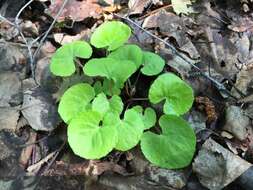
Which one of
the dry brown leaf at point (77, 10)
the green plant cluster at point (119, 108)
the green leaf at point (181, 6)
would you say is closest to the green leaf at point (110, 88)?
the green plant cluster at point (119, 108)

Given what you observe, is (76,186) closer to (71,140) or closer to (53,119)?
(71,140)

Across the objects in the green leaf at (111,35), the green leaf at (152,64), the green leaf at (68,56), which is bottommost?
the green leaf at (68,56)

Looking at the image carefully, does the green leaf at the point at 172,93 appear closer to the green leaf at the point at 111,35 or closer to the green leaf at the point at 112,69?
the green leaf at the point at 112,69

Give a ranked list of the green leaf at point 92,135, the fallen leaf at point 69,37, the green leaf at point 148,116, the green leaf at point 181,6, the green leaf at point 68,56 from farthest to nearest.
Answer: the green leaf at point 181,6 < the fallen leaf at point 69,37 < the green leaf at point 68,56 < the green leaf at point 148,116 < the green leaf at point 92,135

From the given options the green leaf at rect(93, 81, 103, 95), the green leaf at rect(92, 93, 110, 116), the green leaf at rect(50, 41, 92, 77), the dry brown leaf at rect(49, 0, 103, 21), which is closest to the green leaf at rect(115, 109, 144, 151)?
the green leaf at rect(92, 93, 110, 116)

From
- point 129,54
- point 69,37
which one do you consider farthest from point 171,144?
point 69,37

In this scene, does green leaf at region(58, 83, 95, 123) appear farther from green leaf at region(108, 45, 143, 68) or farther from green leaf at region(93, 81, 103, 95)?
green leaf at region(108, 45, 143, 68)

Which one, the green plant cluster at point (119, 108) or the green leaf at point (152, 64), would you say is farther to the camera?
the green leaf at point (152, 64)
